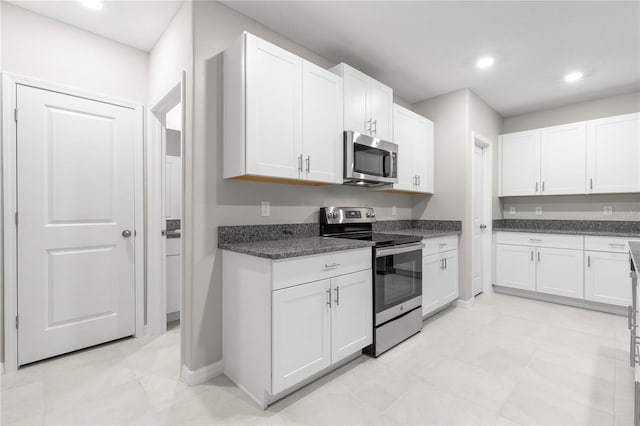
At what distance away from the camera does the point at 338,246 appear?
6.55 feet

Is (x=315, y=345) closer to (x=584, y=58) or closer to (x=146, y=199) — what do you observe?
(x=146, y=199)

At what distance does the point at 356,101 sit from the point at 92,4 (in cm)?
205

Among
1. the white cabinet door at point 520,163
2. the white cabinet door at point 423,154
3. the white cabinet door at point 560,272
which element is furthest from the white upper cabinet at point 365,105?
the white cabinet door at point 560,272

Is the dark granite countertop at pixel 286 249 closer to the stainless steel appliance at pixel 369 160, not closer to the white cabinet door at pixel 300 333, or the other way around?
the white cabinet door at pixel 300 333

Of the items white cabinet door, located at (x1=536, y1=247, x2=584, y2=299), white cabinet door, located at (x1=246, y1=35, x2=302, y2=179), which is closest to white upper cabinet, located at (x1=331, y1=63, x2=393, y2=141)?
white cabinet door, located at (x1=246, y1=35, x2=302, y2=179)

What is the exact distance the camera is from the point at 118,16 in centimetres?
221

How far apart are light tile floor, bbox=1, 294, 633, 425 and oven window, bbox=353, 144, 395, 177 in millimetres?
1542

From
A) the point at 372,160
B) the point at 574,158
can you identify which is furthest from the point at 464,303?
the point at 574,158

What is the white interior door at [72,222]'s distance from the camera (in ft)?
7.09

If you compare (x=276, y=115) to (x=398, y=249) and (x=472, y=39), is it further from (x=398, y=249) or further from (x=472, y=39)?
(x=472, y=39)

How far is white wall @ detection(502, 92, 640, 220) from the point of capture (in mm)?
3664

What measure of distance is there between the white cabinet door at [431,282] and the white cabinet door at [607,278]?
1.84 meters

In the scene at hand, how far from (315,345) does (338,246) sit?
2.11ft

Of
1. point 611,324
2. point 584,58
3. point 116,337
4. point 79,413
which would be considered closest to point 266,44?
point 79,413
